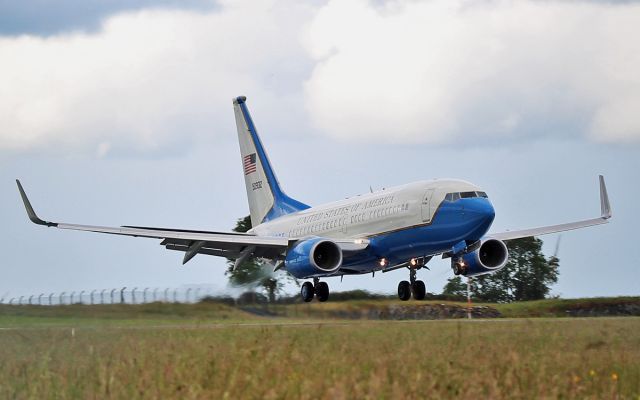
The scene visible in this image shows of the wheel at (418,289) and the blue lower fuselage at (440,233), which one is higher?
the blue lower fuselage at (440,233)

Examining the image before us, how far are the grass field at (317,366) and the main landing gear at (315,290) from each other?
47.9ft

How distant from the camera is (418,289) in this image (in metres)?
35.8

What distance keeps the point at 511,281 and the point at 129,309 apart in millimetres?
27593

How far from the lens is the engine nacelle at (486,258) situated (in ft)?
116

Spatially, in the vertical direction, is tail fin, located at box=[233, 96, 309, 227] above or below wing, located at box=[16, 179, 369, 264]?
above

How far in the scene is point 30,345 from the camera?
17328 millimetres

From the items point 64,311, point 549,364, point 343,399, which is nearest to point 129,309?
point 64,311

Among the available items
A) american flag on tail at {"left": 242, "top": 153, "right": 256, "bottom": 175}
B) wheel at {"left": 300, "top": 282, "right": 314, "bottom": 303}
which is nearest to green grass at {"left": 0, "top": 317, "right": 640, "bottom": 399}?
wheel at {"left": 300, "top": 282, "right": 314, "bottom": 303}

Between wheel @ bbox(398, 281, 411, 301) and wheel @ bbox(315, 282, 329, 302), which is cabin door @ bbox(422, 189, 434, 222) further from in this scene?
wheel @ bbox(315, 282, 329, 302)

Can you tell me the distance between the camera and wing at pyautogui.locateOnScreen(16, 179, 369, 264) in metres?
35.2

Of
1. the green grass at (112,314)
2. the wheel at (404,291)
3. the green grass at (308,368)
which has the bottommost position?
the green grass at (308,368)

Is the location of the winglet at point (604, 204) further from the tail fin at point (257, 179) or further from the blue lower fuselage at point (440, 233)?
the tail fin at point (257, 179)

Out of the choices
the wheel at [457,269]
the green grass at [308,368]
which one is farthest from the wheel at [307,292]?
the green grass at [308,368]

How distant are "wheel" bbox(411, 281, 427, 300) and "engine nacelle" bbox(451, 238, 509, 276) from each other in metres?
1.74
